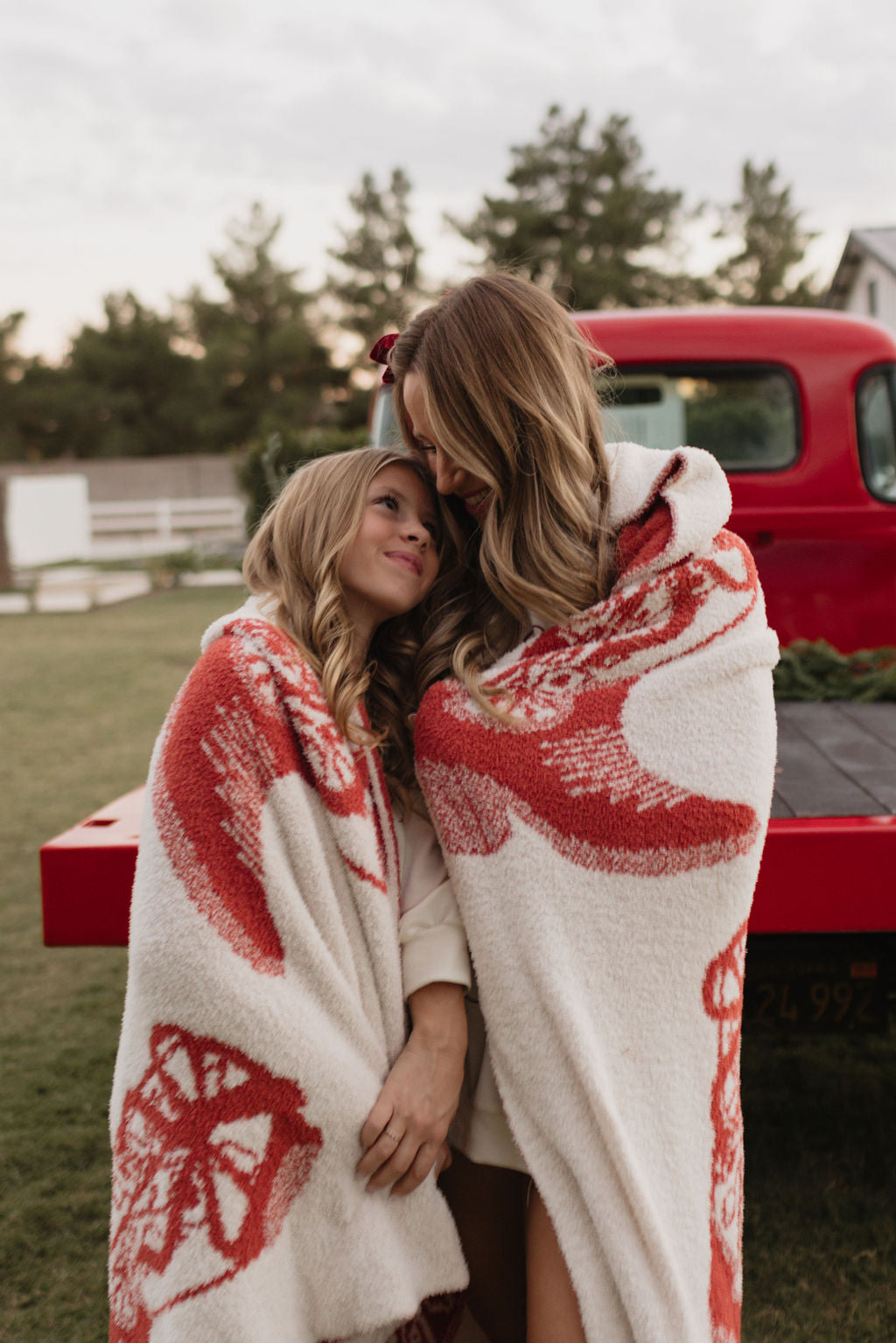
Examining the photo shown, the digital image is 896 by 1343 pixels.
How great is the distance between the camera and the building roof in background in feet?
51.9

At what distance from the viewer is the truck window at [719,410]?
136 inches

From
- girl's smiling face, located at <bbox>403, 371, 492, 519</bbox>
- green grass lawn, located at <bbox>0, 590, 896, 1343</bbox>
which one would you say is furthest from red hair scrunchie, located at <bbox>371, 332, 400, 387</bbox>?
green grass lawn, located at <bbox>0, 590, 896, 1343</bbox>

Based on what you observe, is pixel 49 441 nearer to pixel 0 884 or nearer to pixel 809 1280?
pixel 0 884

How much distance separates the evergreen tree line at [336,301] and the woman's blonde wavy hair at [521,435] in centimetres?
2950

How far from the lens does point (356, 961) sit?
4.52 feet

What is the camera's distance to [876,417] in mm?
3422

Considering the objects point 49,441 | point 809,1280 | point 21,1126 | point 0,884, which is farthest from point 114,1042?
point 49,441

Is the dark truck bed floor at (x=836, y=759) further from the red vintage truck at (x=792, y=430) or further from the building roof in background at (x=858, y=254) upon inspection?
the building roof in background at (x=858, y=254)

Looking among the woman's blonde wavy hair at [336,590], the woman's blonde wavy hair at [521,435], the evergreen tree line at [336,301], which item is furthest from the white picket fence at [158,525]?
the woman's blonde wavy hair at [521,435]

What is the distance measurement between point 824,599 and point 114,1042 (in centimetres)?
245

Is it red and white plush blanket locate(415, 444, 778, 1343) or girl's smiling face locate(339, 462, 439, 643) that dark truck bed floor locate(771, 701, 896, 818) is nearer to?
red and white plush blanket locate(415, 444, 778, 1343)

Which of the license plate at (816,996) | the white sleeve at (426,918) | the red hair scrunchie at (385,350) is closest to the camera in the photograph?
the white sleeve at (426,918)

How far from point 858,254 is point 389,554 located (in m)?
19.8

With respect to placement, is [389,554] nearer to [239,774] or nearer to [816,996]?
[239,774]
